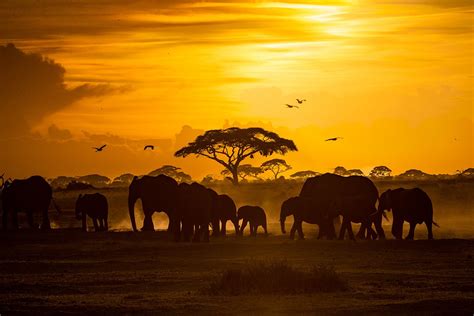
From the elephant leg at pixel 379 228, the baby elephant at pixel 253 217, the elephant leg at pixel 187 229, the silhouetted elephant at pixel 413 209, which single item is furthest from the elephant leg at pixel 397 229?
the baby elephant at pixel 253 217

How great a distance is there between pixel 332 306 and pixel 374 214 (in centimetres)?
1933

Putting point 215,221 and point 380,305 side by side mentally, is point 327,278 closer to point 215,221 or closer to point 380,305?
point 380,305

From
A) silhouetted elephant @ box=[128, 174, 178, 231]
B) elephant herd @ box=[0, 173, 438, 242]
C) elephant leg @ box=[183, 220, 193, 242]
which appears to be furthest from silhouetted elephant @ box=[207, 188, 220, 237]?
elephant leg @ box=[183, 220, 193, 242]

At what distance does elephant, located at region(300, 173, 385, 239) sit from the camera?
37.9m

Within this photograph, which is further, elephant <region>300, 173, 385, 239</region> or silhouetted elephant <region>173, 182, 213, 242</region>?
elephant <region>300, 173, 385, 239</region>

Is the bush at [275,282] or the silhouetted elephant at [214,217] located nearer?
the bush at [275,282]

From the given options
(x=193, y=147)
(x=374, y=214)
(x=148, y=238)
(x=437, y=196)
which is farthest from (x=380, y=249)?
(x=193, y=147)

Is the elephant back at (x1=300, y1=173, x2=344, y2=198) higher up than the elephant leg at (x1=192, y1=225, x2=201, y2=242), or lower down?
higher up

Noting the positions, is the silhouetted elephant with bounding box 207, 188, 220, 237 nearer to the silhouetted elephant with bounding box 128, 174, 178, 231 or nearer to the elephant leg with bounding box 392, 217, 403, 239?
the silhouetted elephant with bounding box 128, 174, 178, 231

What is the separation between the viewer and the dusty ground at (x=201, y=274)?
775 inches

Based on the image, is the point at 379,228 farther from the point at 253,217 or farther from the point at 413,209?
the point at 253,217

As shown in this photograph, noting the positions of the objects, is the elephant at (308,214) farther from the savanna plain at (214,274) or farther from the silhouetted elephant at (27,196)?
the silhouetted elephant at (27,196)

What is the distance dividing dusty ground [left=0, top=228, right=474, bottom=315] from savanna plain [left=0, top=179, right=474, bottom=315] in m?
0.02

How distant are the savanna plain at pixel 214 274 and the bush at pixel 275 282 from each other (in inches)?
1.2
